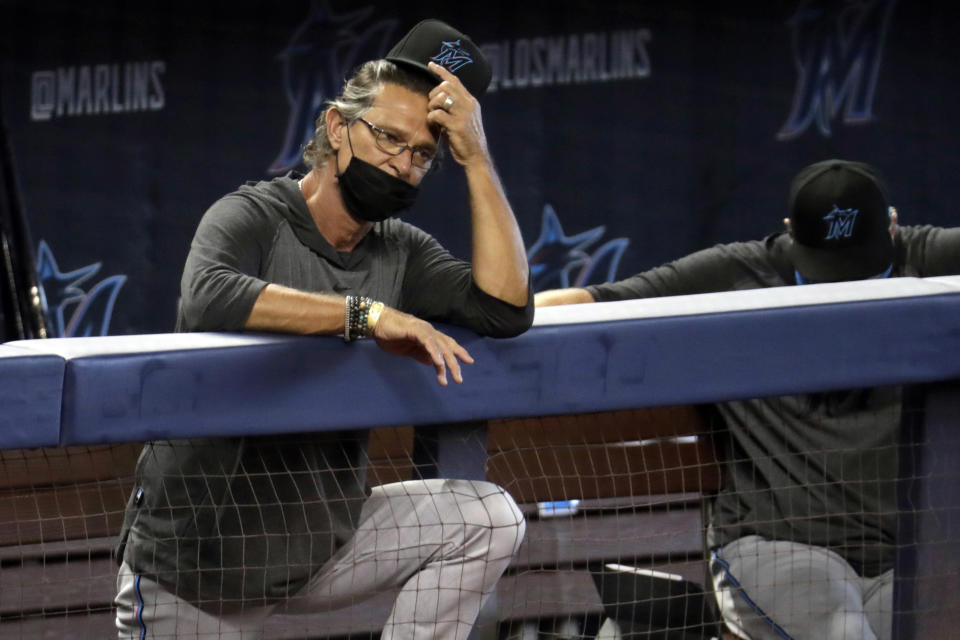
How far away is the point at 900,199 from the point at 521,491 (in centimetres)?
359

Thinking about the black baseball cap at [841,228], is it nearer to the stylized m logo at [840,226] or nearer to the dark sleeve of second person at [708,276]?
the stylized m logo at [840,226]

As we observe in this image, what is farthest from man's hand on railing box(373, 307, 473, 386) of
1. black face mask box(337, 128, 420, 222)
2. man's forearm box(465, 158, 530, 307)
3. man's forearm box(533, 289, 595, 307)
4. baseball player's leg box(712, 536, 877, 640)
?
man's forearm box(533, 289, 595, 307)

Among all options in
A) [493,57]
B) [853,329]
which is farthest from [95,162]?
[853,329]

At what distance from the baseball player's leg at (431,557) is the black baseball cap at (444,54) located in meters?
0.69

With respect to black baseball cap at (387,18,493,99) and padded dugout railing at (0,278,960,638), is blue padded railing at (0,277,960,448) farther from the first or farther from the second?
black baseball cap at (387,18,493,99)

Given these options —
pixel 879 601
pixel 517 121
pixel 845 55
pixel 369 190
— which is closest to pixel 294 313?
pixel 369 190

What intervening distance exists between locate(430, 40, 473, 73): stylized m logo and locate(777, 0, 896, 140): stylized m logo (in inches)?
137

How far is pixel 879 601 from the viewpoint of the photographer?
2.05 metres

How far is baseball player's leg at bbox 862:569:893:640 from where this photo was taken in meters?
1.97

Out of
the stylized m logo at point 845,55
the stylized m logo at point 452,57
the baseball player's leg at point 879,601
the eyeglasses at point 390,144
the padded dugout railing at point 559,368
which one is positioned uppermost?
the stylized m logo at point 845,55

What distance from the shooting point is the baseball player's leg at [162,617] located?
169cm

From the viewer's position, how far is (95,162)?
5336mm

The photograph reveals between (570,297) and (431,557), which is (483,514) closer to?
(431,557)

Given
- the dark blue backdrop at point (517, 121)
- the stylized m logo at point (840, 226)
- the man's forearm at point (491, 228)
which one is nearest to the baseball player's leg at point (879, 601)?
the stylized m logo at point (840, 226)
